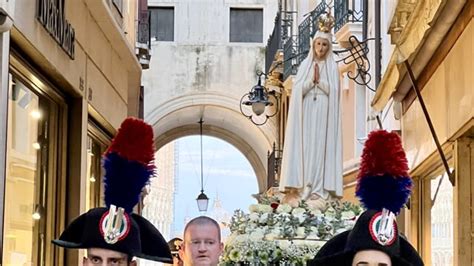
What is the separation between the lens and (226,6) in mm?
34562

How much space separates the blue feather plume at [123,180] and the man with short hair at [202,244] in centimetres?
147

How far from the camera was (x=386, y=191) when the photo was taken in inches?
239

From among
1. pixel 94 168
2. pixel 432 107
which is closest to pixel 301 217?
pixel 432 107

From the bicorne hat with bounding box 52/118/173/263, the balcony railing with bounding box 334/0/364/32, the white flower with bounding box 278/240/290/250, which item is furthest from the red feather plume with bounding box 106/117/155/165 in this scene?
the balcony railing with bounding box 334/0/364/32

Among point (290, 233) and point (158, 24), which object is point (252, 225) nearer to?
point (290, 233)

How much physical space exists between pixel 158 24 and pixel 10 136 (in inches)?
922

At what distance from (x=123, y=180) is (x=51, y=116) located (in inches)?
273

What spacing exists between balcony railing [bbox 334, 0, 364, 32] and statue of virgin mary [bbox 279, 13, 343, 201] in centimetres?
878

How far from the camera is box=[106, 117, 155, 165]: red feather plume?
254 inches

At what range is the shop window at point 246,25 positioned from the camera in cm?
3397

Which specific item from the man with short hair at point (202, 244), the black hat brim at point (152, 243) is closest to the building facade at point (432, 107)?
the man with short hair at point (202, 244)

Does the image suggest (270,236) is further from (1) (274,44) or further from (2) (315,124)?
(1) (274,44)

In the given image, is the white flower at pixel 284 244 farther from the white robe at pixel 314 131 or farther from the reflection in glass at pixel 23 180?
the reflection in glass at pixel 23 180

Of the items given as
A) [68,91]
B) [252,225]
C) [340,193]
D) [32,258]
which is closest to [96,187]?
[68,91]
